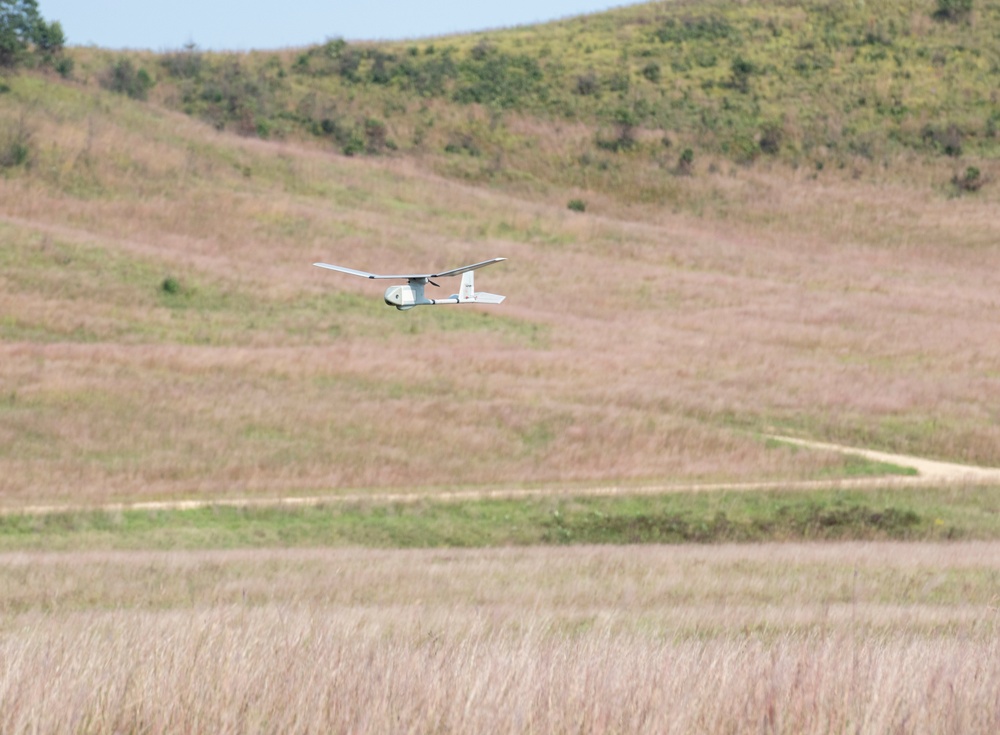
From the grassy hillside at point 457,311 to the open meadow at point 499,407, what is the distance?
24 cm

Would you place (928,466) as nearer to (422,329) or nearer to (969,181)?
(422,329)

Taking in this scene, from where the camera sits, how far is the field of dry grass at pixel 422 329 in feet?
107

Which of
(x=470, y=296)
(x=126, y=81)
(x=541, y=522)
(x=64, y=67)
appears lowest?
(x=541, y=522)

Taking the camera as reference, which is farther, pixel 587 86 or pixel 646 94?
pixel 587 86

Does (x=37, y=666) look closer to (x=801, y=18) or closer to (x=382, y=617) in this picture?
(x=382, y=617)

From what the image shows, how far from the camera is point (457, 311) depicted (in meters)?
54.7

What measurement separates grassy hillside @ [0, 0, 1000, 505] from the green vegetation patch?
110 inches

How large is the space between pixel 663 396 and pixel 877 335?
15.3 m

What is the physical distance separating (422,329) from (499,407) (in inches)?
539

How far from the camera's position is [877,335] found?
166 ft

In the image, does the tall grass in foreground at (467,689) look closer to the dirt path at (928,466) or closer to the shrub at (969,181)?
the dirt path at (928,466)

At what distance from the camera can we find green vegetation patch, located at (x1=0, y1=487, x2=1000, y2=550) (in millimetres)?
24875

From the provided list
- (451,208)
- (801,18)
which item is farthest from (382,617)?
(801,18)

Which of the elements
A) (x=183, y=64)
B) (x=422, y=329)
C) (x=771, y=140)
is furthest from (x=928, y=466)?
(x=183, y=64)
